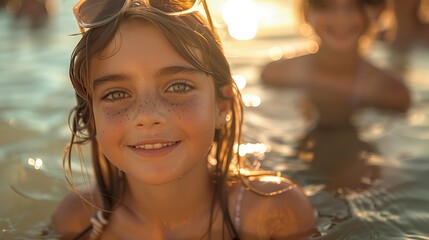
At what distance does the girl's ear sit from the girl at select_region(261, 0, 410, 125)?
7.80ft

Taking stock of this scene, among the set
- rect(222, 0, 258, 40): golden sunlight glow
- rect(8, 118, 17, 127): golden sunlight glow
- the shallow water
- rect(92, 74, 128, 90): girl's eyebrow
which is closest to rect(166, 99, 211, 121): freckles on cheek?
rect(92, 74, 128, 90): girl's eyebrow

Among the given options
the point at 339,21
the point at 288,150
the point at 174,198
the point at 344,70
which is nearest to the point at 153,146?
the point at 174,198

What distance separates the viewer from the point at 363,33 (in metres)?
5.49

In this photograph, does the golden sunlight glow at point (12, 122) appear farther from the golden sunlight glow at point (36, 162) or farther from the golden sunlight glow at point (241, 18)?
the golden sunlight glow at point (241, 18)

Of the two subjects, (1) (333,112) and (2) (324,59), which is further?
(2) (324,59)

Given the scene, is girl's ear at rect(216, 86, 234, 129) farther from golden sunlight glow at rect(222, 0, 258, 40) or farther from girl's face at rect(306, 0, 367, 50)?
golden sunlight glow at rect(222, 0, 258, 40)

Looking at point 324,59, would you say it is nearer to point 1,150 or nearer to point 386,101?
point 386,101

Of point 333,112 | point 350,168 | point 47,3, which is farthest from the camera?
point 47,3

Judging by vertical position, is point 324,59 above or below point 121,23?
below

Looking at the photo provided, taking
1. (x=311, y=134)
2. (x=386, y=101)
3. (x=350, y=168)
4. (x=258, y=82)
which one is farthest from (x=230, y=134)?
(x=258, y=82)

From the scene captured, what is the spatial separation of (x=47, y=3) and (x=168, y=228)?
6.93 meters

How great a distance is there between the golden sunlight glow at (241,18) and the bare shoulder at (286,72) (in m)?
1.67

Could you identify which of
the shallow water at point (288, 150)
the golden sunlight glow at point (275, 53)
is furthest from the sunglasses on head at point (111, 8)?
the golden sunlight glow at point (275, 53)

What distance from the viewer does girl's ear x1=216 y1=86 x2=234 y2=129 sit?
9.82ft
